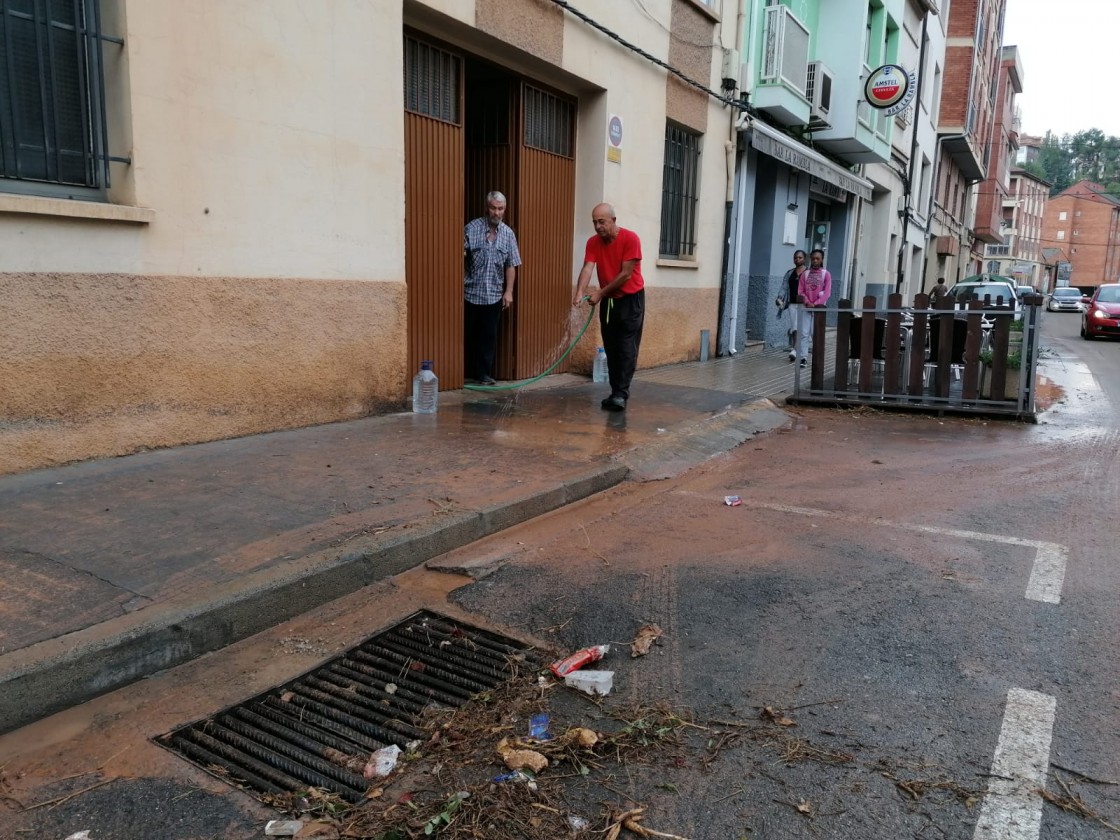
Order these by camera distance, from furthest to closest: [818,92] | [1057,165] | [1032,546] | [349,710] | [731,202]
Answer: [1057,165], [818,92], [731,202], [1032,546], [349,710]

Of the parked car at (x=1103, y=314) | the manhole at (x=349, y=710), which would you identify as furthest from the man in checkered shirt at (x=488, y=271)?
the parked car at (x=1103, y=314)

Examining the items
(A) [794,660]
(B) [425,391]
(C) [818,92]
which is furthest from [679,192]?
(A) [794,660]

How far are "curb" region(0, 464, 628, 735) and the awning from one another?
9971 millimetres

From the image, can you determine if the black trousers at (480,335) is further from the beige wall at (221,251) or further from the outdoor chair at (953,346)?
the outdoor chair at (953,346)

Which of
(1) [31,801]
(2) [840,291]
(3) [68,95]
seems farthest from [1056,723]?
(2) [840,291]

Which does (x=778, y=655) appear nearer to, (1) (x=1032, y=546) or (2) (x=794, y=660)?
(2) (x=794, y=660)

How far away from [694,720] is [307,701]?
1322mm

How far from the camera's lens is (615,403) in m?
7.73

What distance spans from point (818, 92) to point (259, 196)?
11.9 m

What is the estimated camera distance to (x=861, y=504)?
17.3 ft

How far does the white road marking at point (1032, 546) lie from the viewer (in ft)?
12.4

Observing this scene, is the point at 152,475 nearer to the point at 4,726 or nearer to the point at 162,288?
the point at 162,288

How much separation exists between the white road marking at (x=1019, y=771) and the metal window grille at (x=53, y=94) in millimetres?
5371

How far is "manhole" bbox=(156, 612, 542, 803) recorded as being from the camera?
8.05 feet
